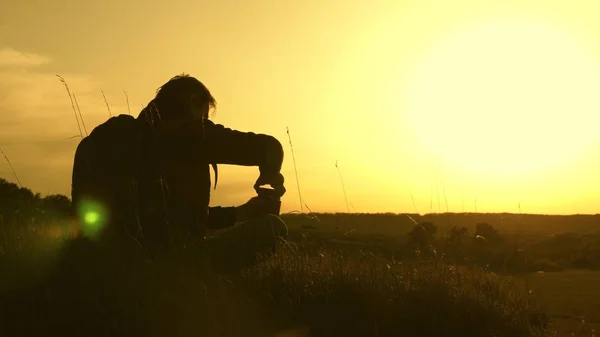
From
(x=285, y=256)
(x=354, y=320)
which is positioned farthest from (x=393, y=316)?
(x=285, y=256)

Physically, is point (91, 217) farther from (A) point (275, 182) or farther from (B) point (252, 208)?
(A) point (275, 182)

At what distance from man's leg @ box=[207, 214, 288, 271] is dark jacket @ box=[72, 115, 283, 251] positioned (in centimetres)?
20

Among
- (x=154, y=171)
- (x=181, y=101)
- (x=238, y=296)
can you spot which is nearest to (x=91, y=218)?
(x=154, y=171)

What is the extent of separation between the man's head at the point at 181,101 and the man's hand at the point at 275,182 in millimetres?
585

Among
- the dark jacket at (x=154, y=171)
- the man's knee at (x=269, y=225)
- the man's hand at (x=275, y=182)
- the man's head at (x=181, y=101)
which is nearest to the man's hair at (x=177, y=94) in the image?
the man's head at (x=181, y=101)

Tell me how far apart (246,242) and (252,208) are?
0.24 metres

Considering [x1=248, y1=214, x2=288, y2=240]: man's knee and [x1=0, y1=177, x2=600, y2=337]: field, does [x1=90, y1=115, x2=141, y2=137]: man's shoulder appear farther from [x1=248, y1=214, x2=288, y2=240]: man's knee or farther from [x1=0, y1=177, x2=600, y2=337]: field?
[x1=248, y1=214, x2=288, y2=240]: man's knee

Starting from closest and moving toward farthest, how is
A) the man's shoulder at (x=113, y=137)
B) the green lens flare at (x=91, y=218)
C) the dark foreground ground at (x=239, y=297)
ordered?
the dark foreground ground at (x=239, y=297)
the man's shoulder at (x=113, y=137)
the green lens flare at (x=91, y=218)

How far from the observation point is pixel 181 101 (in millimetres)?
4680

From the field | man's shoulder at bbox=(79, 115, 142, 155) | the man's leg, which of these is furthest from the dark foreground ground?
man's shoulder at bbox=(79, 115, 142, 155)

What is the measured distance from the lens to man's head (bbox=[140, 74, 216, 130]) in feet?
15.3

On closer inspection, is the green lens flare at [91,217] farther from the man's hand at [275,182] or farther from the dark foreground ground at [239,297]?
the man's hand at [275,182]

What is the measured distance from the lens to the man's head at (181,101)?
4.68 m

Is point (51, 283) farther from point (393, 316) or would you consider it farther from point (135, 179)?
point (393, 316)
